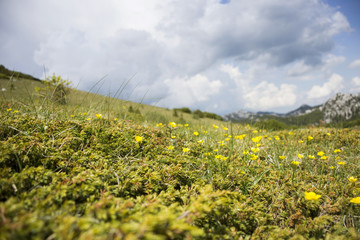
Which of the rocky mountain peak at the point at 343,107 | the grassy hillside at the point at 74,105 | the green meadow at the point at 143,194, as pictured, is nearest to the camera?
the green meadow at the point at 143,194

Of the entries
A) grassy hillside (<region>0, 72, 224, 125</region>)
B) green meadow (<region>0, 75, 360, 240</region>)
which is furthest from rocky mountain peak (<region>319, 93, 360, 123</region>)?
grassy hillside (<region>0, 72, 224, 125</region>)

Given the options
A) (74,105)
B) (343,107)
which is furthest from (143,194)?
(343,107)

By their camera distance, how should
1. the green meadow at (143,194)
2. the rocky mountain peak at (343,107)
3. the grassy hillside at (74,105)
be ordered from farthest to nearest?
the rocky mountain peak at (343,107) → the grassy hillside at (74,105) → the green meadow at (143,194)

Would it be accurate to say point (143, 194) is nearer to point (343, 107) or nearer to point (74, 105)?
point (74, 105)

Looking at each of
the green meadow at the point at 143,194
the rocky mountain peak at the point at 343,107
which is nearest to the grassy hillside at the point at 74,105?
the green meadow at the point at 143,194

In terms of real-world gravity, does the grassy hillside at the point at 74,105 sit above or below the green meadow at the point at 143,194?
above

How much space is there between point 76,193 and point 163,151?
1422 mm

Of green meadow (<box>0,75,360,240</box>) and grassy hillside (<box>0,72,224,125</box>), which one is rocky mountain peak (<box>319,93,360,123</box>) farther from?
grassy hillside (<box>0,72,224,125</box>)

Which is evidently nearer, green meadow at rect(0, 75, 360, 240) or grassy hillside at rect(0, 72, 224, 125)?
green meadow at rect(0, 75, 360, 240)

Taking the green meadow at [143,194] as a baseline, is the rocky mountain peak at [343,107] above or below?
above

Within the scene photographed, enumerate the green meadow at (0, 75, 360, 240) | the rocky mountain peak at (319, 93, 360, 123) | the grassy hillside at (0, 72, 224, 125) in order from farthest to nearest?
1. the rocky mountain peak at (319, 93, 360, 123)
2. the grassy hillside at (0, 72, 224, 125)
3. the green meadow at (0, 75, 360, 240)

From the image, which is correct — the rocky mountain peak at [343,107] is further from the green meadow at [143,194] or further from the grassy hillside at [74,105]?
the grassy hillside at [74,105]

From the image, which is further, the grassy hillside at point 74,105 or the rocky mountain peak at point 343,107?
the rocky mountain peak at point 343,107

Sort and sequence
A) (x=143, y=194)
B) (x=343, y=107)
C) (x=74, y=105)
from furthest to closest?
(x=343, y=107) → (x=74, y=105) → (x=143, y=194)
